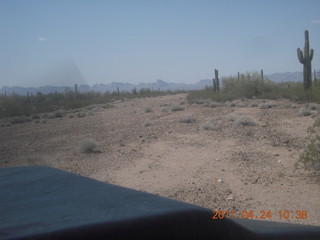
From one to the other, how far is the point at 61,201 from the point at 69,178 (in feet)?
2.66

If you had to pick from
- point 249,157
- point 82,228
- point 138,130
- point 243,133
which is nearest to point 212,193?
point 249,157

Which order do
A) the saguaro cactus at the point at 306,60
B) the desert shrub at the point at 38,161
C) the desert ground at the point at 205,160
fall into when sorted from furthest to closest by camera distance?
the saguaro cactus at the point at 306,60, the desert shrub at the point at 38,161, the desert ground at the point at 205,160

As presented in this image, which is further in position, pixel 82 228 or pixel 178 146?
pixel 178 146

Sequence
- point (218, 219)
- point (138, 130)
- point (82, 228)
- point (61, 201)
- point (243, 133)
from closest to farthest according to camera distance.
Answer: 1. point (82, 228)
2. point (218, 219)
3. point (61, 201)
4. point (243, 133)
5. point (138, 130)

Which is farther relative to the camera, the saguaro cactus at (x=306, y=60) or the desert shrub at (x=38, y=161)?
the saguaro cactus at (x=306, y=60)

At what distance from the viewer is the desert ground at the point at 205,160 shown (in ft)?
20.4

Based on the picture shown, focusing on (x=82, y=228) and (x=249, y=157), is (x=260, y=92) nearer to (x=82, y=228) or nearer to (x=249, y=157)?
(x=249, y=157)

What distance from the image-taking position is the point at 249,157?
937 cm
